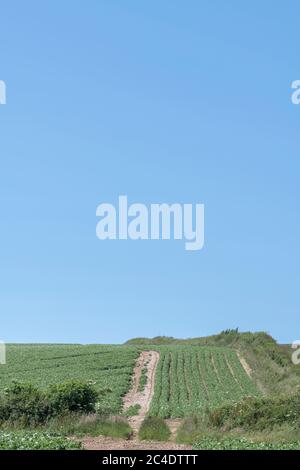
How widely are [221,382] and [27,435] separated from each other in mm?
30363

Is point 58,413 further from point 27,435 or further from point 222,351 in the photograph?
point 222,351

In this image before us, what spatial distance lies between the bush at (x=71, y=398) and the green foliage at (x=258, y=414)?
5.88 meters

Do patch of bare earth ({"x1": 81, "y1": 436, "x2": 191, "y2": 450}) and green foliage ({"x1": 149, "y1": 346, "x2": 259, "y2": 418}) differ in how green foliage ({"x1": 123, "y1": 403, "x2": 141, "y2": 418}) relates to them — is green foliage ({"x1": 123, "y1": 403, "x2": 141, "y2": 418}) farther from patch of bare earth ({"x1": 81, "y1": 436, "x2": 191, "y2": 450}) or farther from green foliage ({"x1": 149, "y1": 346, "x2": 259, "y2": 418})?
patch of bare earth ({"x1": 81, "y1": 436, "x2": 191, "y2": 450})

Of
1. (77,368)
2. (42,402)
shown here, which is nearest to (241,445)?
(42,402)

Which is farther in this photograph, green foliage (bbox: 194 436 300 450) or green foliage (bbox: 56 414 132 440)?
green foliage (bbox: 56 414 132 440)

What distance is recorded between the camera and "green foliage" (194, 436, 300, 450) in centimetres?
2350

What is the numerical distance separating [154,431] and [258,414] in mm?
4590

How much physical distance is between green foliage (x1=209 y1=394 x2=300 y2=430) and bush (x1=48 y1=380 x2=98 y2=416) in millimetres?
5875

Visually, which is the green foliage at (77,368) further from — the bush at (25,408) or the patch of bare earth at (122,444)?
the patch of bare earth at (122,444)

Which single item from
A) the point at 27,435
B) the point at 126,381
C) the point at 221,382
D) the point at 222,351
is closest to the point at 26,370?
the point at 126,381

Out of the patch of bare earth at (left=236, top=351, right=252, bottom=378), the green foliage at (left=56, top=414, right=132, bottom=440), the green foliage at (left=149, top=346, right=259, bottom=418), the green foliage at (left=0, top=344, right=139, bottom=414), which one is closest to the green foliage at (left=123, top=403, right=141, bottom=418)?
the green foliage at (left=0, top=344, right=139, bottom=414)

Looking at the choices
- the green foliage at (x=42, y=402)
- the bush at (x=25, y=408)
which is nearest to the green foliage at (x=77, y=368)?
the green foliage at (x=42, y=402)

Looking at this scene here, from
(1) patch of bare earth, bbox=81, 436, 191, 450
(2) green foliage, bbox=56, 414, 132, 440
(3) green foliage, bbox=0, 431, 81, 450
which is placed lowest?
(1) patch of bare earth, bbox=81, 436, 191, 450
